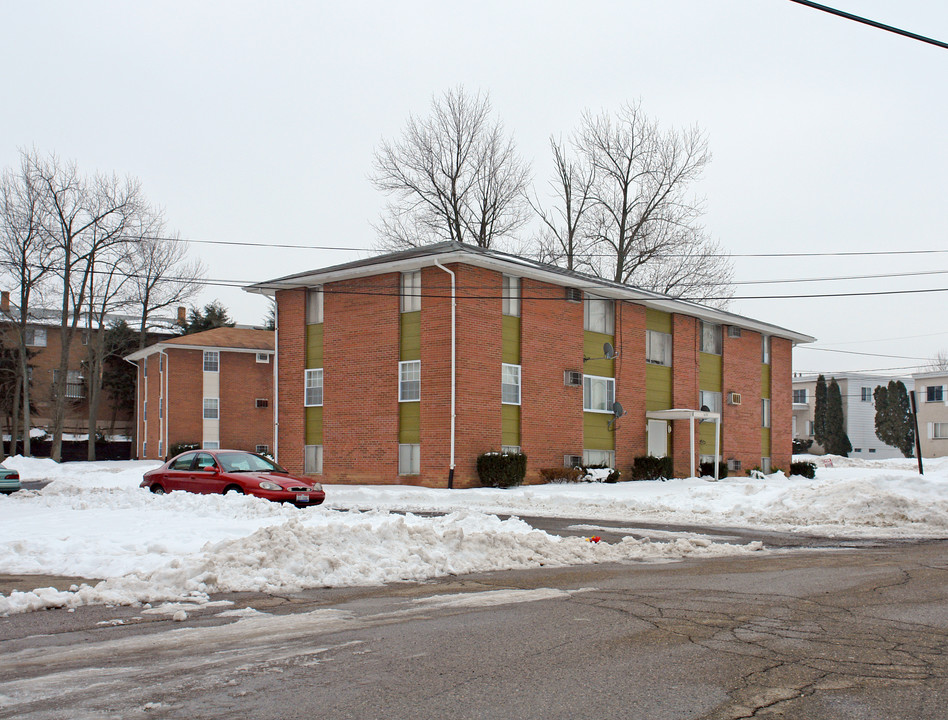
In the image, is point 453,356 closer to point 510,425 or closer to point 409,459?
point 510,425

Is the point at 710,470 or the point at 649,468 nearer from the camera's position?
the point at 649,468

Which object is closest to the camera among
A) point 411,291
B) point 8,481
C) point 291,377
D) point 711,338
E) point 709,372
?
point 8,481

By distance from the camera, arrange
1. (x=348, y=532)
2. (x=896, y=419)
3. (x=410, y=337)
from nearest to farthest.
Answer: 1. (x=348, y=532)
2. (x=410, y=337)
3. (x=896, y=419)

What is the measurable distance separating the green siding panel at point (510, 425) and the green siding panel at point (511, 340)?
151 centimetres

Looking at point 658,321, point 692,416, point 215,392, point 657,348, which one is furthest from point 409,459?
point 215,392

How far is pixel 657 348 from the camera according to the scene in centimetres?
3656

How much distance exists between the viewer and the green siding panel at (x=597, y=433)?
107 ft

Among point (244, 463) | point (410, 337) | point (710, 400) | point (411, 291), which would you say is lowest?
point (244, 463)

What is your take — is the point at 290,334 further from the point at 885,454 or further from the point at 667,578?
the point at 885,454

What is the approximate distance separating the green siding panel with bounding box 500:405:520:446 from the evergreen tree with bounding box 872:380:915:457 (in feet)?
168

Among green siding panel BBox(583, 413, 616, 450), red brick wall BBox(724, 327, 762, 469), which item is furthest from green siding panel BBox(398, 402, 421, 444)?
red brick wall BBox(724, 327, 762, 469)

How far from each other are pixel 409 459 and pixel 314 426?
4427 millimetres

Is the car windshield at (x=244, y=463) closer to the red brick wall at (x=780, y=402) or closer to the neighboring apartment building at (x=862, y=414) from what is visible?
the red brick wall at (x=780, y=402)

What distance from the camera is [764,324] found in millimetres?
42031
